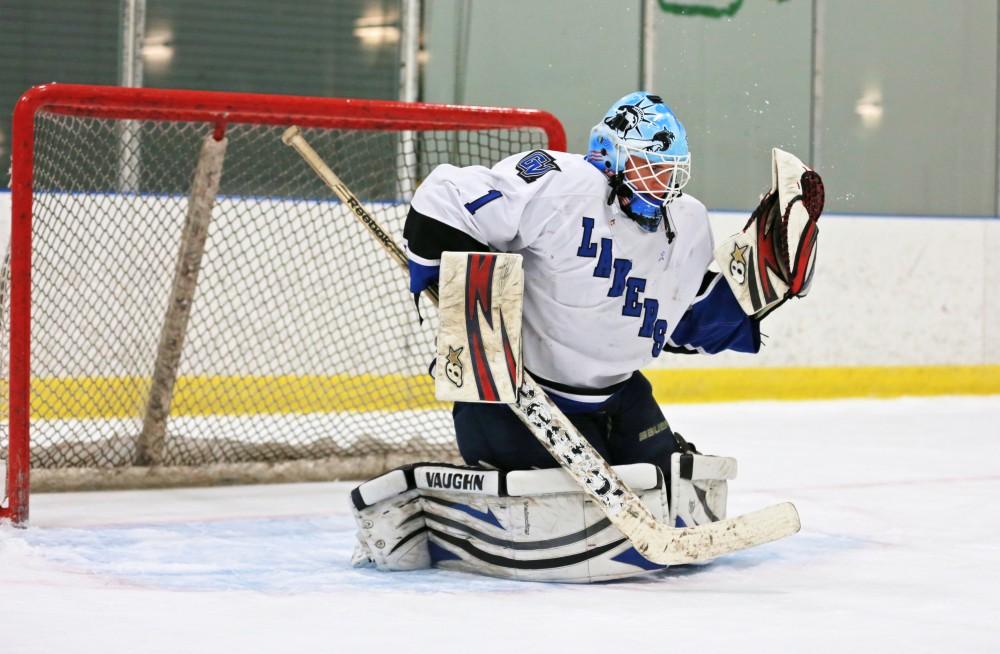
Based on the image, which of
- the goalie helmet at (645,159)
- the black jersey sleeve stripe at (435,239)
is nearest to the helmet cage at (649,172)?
the goalie helmet at (645,159)

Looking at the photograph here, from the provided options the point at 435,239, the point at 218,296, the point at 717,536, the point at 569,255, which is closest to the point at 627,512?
the point at 717,536

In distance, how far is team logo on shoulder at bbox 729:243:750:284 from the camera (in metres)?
2.68

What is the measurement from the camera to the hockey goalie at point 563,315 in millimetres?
2441

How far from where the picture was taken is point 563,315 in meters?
2.56

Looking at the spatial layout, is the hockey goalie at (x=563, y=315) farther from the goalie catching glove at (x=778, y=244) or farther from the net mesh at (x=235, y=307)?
the net mesh at (x=235, y=307)

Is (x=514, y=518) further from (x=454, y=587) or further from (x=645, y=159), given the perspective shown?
(x=645, y=159)

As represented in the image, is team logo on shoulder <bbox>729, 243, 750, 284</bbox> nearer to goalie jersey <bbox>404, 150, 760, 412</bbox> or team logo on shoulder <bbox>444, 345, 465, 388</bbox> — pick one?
goalie jersey <bbox>404, 150, 760, 412</bbox>

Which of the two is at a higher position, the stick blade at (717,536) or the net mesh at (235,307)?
the net mesh at (235,307)

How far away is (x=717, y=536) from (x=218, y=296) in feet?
8.93

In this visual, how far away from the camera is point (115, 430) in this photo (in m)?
3.81

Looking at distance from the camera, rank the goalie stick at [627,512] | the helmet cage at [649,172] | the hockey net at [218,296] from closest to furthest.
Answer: the goalie stick at [627,512], the helmet cage at [649,172], the hockey net at [218,296]

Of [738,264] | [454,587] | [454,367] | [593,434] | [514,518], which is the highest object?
[738,264]

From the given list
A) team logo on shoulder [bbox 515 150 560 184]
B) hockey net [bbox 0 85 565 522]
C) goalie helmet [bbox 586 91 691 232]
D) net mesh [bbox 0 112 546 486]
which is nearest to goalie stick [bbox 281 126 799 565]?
team logo on shoulder [bbox 515 150 560 184]

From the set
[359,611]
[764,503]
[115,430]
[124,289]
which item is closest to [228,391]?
[124,289]
